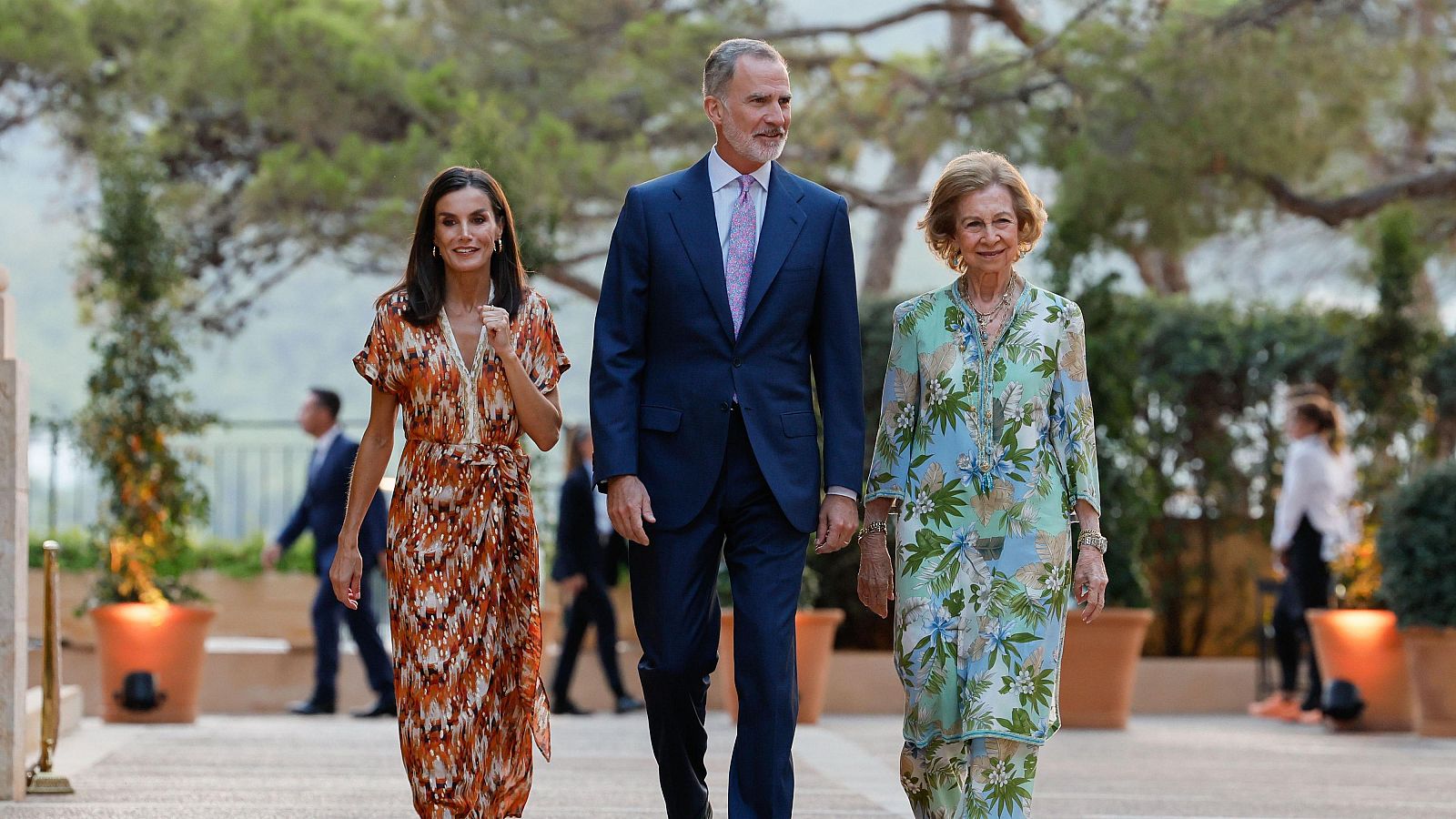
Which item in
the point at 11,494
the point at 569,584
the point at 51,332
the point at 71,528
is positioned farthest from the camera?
the point at 51,332

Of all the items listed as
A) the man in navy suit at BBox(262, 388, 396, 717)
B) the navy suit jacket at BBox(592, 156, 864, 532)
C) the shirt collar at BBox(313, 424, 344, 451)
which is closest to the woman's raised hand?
the navy suit jacket at BBox(592, 156, 864, 532)

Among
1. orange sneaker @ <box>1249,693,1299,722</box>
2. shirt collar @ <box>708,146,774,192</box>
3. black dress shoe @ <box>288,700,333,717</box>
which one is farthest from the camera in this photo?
orange sneaker @ <box>1249,693,1299,722</box>

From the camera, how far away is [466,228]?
476 centimetres

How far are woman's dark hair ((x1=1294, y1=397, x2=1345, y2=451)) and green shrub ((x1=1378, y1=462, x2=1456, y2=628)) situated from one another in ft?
4.59

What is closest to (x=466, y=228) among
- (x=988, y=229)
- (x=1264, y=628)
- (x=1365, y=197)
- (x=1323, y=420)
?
(x=988, y=229)

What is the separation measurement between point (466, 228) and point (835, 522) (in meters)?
1.12

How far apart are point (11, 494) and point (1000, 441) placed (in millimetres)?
3079

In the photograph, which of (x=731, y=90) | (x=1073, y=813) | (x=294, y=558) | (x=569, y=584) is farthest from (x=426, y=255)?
(x=294, y=558)

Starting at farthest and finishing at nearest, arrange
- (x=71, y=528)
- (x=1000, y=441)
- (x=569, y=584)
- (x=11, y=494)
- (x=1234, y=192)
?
(x=71, y=528) → (x=1234, y=192) → (x=569, y=584) → (x=11, y=494) → (x=1000, y=441)

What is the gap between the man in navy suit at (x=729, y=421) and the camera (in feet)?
15.0

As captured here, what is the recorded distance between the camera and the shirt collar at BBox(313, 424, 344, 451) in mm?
11320

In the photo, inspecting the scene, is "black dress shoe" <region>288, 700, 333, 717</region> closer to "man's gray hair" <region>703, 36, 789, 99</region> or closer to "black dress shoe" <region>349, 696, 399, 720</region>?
"black dress shoe" <region>349, 696, 399, 720</region>

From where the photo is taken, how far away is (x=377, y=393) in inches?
189

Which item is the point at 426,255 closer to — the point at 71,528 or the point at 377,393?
the point at 377,393
